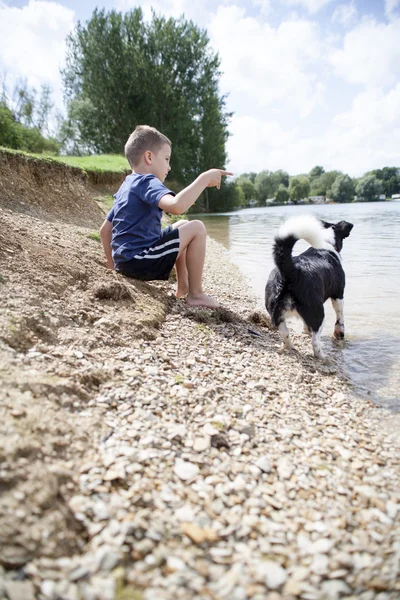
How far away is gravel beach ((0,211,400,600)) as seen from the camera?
4.22 ft

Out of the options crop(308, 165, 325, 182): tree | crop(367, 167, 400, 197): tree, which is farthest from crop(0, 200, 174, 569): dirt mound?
crop(308, 165, 325, 182): tree

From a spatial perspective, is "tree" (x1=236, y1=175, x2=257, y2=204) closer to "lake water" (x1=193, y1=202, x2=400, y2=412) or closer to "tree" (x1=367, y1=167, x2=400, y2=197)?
"tree" (x1=367, y1=167, x2=400, y2=197)

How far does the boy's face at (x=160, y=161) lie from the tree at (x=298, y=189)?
85.4 metres

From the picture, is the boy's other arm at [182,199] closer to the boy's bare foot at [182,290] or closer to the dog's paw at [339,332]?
the boy's bare foot at [182,290]

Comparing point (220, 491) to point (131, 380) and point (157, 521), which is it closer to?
point (157, 521)

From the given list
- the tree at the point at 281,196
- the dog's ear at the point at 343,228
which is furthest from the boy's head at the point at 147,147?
the tree at the point at 281,196

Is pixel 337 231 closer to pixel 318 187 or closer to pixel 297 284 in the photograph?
pixel 297 284

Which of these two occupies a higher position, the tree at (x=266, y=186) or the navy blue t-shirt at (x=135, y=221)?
the tree at (x=266, y=186)

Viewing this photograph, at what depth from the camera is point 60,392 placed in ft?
6.63

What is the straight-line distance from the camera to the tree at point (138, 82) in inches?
1230

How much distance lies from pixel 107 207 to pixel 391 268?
719cm

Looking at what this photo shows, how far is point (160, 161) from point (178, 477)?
337 centimetres

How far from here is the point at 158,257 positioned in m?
3.90

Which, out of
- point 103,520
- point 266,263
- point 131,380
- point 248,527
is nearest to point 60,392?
point 131,380
